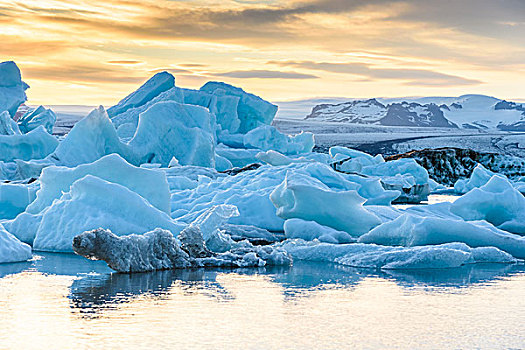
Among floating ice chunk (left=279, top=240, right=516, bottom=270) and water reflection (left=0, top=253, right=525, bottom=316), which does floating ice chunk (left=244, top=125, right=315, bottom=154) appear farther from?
water reflection (left=0, top=253, right=525, bottom=316)

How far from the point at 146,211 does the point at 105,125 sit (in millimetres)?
11413

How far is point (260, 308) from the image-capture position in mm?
5840

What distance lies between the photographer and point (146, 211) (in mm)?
9336

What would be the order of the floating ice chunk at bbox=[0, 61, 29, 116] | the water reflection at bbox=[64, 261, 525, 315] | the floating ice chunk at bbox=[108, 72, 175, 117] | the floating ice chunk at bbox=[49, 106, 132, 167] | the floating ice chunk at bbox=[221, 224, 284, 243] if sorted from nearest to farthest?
the water reflection at bbox=[64, 261, 525, 315]
the floating ice chunk at bbox=[221, 224, 284, 243]
the floating ice chunk at bbox=[49, 106, 132, 167]
the floating ice chunk at bbox=[0, 61, 29, 116]
the floating ice chunk at bbox=[108, 72, 175, 117]

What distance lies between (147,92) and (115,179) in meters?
24.4

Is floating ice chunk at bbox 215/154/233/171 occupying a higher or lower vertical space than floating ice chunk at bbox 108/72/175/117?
lower

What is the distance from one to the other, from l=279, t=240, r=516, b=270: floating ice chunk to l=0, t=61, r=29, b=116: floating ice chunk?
2525cm

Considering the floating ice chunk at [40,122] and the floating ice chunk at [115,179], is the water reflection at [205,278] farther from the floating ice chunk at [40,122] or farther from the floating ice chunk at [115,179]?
the floating ice chunk at [40,122]

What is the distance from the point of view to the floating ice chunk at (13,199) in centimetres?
1277

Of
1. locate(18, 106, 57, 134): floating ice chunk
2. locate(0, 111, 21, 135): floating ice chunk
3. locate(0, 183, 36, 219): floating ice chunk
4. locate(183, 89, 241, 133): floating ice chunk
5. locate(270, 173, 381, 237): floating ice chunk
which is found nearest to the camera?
locate(270, 173, 381, 237): floating ice chunk

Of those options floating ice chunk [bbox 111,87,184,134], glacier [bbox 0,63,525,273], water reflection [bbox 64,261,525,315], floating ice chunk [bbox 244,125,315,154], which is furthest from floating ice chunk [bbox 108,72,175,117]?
water reflection [bbox 64,261,525,315]

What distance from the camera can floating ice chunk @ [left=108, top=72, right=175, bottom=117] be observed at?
3469cm

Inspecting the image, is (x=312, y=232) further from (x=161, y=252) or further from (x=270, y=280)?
(x=270, y=280)

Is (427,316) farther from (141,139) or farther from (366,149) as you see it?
(366,149)
